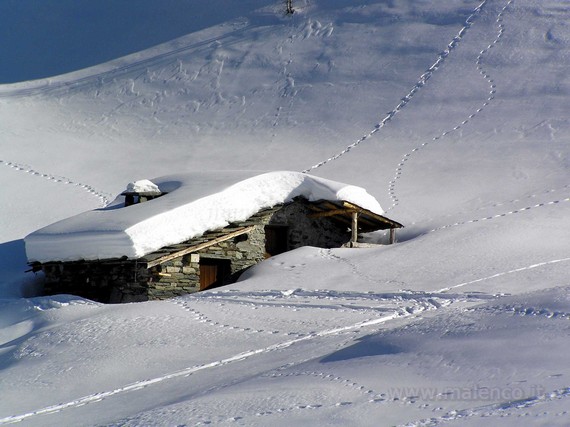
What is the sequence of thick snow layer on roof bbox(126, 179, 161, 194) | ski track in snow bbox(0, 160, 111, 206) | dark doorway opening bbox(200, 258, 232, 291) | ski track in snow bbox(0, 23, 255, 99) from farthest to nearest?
ski track in snow bbox(0, 23, 255, 99)
ski track in snow bbox(0, 160, 111, 206)
thick snow layer on roof bbox(126, 179, 161, 194)
dark doorway opening bbox(200, 258, 232, 291)

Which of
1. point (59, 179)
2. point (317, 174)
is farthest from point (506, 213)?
point (59, 179)

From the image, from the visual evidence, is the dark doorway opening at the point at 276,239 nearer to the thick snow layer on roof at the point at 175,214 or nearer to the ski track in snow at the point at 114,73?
the thick snow layer on roof at the point at 175,214

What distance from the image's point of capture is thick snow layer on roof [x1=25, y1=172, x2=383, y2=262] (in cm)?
1588

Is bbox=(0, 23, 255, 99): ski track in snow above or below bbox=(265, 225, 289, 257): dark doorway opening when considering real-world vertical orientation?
above

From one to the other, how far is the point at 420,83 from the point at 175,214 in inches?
632

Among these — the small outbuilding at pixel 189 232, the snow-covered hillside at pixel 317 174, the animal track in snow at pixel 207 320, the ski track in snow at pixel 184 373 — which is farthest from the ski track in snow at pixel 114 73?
the ski track in snow at pixel 184 373

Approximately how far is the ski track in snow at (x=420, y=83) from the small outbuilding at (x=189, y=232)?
281 inches

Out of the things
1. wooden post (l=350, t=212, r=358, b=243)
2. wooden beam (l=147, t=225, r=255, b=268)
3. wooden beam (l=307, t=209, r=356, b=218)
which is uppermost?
wooden beam (l=307, t=209, r=356, b=218)

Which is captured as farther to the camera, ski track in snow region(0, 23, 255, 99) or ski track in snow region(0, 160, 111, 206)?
ski track in snow region(0, 23, 255, 99)

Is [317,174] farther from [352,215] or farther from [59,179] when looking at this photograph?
[59,179]

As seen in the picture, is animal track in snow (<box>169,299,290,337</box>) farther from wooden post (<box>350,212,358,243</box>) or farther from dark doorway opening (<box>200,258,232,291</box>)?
wooden post (<box>350,212,358,243</box>)

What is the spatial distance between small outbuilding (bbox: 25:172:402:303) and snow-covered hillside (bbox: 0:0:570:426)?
37.5 inches

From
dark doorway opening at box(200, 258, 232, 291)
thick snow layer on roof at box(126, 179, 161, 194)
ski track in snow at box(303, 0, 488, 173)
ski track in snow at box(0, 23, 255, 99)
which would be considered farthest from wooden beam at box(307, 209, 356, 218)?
ski track in snow at box(0, 23, 255, 99)

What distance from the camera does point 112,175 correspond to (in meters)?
26.6
